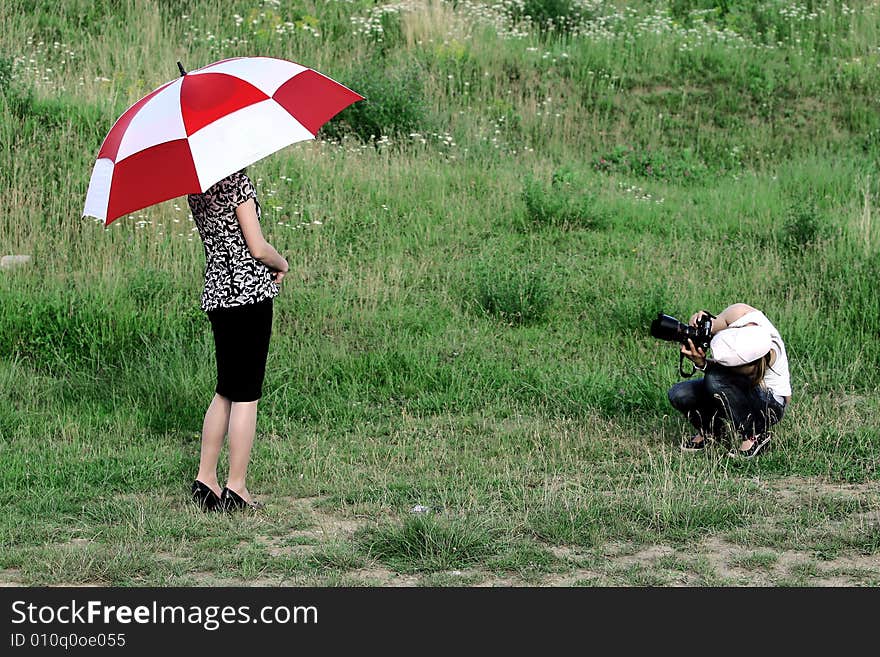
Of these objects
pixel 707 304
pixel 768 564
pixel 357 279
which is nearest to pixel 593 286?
pixel 707 304

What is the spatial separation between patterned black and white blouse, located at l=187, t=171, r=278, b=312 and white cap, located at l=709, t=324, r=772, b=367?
2609 millimetres

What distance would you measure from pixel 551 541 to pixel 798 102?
10.0 meters

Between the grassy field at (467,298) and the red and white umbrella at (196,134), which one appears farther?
the grassy field at (467,298)

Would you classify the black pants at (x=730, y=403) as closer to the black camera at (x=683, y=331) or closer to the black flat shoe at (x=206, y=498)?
the black camera at (x=683, y=331)

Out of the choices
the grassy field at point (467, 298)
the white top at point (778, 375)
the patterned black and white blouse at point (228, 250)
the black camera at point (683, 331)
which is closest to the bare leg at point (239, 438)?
the grassy field at point (467, 298)

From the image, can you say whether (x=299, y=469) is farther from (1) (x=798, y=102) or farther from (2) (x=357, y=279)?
(1) (x=798, y=102)

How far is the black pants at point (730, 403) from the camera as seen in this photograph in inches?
251

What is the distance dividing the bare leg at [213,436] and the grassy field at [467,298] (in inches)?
11.2

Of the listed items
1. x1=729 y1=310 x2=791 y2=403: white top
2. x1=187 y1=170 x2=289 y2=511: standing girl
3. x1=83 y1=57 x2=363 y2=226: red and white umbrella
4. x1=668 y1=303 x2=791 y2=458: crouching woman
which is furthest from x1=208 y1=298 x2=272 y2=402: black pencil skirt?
x1=729 y1=310 x2=791 y2=403: white top

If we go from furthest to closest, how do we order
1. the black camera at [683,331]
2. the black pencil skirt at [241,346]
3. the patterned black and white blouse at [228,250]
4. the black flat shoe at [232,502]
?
the black camera at [683,331], the black flat shoe at [232,502], the black pencil skirt at [241,346], the patterned black and white blouse at [228,250]

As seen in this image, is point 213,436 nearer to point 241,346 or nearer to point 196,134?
point 241,346

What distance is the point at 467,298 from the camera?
908 cm

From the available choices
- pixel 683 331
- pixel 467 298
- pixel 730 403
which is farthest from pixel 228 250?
pixel 467 298

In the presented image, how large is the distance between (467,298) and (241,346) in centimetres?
379
